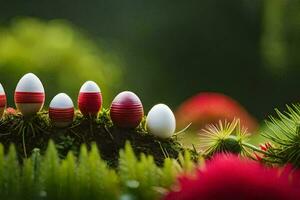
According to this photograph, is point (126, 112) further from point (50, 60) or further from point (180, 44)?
point (180, 44)

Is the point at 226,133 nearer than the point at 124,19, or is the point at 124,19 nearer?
the point at 226,133

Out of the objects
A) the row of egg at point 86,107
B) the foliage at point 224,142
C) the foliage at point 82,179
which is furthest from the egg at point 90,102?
the foliage at point 82,179

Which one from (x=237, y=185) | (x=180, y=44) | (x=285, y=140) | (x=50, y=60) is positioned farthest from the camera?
(x=180, y=44)

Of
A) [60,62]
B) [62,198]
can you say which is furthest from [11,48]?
[62,198]

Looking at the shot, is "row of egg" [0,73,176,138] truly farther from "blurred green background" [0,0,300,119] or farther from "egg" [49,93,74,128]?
"blurred green background" [0,0,300,119]

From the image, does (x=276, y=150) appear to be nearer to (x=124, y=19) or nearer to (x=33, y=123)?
(x=33, y=123)

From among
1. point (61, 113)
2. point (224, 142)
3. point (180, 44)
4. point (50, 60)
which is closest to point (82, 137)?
point (61, 113)

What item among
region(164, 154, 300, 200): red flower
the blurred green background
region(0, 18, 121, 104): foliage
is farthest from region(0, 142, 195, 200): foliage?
the blurred green background
